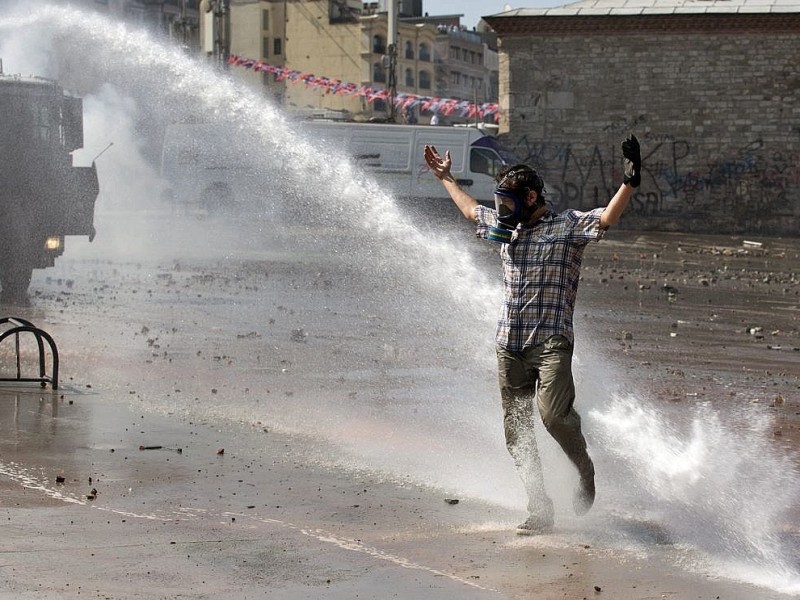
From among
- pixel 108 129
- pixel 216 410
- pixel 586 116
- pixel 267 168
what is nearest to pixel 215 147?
pixel 267 168

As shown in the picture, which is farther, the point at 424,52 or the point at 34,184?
the point at 424,52

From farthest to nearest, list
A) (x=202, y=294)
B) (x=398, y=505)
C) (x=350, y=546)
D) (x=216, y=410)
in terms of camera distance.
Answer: (x=202, y=294)
(x=216, y=410)
(x=398, y=505)
(x=350, y=546)

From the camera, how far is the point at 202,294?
55.1ft

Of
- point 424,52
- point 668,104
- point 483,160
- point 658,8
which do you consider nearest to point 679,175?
point 668,104

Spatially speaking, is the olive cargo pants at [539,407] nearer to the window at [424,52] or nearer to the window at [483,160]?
the window at [483,160]

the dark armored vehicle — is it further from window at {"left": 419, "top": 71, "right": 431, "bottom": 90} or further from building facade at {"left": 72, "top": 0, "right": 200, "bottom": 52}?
window at {"left": 419, "top": 71, "right": 431, "bottom": 90}

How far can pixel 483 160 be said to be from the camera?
3138 cm

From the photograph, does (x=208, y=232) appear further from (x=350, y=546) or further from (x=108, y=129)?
(x=350, y=546)

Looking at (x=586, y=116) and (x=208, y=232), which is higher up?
(x=586, y=116)

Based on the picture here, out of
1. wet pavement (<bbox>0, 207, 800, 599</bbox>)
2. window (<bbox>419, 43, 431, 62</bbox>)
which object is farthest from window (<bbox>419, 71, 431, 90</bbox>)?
wet pavement (<bbox>0, 207, 800, 599</bbox>)

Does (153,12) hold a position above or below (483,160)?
above

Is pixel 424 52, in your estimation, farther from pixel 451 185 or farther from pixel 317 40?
pixel 451 185

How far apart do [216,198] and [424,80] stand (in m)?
76.4

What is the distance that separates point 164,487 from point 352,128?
86.0ft
